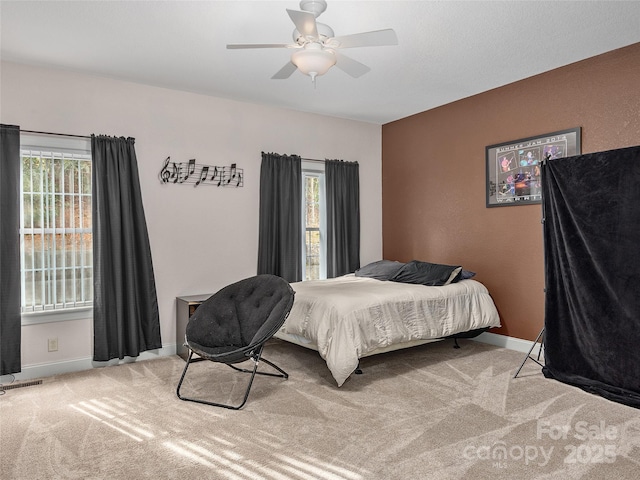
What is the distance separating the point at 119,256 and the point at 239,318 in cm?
136

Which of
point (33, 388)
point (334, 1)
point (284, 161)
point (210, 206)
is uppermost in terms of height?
point (334, 1)

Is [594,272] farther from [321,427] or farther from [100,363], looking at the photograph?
[100,363]

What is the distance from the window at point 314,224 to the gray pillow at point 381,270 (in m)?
0.68

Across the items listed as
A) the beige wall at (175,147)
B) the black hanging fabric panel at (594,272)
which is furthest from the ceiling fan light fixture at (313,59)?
the beige wall at (175,147)

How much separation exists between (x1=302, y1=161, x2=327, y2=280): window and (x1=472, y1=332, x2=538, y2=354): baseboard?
1.98m

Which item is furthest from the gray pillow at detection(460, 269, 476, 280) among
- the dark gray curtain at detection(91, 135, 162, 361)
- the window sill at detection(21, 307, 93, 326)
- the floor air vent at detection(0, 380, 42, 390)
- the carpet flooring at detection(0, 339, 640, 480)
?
the floor air vent at detection(0, 380, 42, 390)

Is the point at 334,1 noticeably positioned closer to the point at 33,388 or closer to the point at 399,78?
the point at 399,78

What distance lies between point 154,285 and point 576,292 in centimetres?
368

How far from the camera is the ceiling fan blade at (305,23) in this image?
2388 mm

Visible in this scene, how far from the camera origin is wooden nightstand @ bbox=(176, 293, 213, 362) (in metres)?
4.27

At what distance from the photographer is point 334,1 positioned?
9.37 ft

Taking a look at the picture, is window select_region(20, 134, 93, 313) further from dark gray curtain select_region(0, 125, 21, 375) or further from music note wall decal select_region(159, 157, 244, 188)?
music note wall decal select_region(159, 157, 244, 188)

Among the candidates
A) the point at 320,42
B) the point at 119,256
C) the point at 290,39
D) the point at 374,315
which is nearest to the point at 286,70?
the point at 290,39

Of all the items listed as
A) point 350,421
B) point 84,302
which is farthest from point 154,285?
point 350,421
